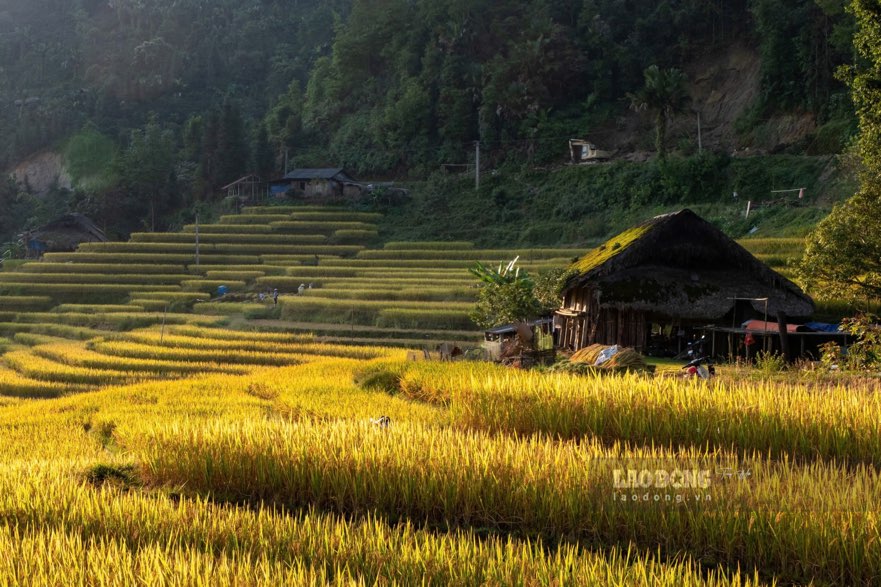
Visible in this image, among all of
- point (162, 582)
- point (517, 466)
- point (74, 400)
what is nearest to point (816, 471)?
point (517, 466)

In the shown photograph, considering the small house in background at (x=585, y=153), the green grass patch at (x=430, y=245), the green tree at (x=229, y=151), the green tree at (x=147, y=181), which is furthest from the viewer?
the green tree at (x=229, y=151)

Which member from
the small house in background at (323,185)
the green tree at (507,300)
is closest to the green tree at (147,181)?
the small house in background at (323,185)

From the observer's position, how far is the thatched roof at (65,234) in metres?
35.4

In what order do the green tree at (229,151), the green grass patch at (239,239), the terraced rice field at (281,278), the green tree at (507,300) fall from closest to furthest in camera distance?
the green tree at (507,300) → the terraced rice field at (281,278) → the green grass patch at (239,239) → the green tree at (229,151)

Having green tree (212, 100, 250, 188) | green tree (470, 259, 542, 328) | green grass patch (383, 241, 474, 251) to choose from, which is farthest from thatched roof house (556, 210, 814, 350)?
green tree (212, 100, 250, 188)

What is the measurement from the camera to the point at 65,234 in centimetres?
3566

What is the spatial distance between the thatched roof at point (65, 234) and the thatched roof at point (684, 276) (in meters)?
28.1

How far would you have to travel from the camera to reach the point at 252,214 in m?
35.9

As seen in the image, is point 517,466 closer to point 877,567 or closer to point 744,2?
point 877,567

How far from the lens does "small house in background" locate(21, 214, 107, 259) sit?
1394 inches

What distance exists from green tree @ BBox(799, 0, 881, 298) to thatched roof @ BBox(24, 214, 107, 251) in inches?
1288

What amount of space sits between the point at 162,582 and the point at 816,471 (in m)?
4.16

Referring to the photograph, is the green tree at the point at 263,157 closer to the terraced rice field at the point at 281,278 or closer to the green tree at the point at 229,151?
the green tree at the point at 229,151

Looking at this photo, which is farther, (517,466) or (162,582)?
(517,466)
